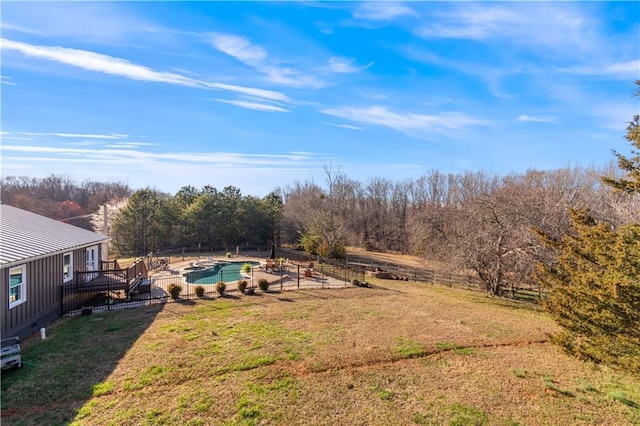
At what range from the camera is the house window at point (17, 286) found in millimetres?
9016

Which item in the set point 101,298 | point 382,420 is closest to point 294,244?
point 101,298

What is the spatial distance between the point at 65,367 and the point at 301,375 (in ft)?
17.3

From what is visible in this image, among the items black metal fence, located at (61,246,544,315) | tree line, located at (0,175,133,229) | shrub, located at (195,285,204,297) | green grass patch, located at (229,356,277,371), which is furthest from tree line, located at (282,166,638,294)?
tree line, located at (0,175,133,229)

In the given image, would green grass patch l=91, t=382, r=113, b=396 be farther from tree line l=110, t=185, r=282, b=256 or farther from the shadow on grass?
tree line l=110, t=185, r=282, b=256

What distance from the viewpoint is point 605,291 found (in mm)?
6906

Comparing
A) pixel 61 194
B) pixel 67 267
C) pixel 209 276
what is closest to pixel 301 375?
pixel 67 267

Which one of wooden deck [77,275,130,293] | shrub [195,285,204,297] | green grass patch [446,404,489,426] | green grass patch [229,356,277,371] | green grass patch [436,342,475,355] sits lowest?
green grass patch [436,342,475,355]

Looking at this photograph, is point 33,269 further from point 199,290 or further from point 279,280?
point 279,280

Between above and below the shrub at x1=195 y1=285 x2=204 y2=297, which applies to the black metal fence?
below

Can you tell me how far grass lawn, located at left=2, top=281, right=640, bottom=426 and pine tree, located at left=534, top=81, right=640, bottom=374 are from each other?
81cm

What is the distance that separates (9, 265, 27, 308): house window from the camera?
902 centimetres

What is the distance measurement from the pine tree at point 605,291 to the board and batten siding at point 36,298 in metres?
14.1

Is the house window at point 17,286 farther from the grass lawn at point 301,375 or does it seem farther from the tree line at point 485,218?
the tree line at point 485,218

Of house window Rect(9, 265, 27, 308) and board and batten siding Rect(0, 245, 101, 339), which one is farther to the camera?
house window Rect(9, 265, 27, 308)
